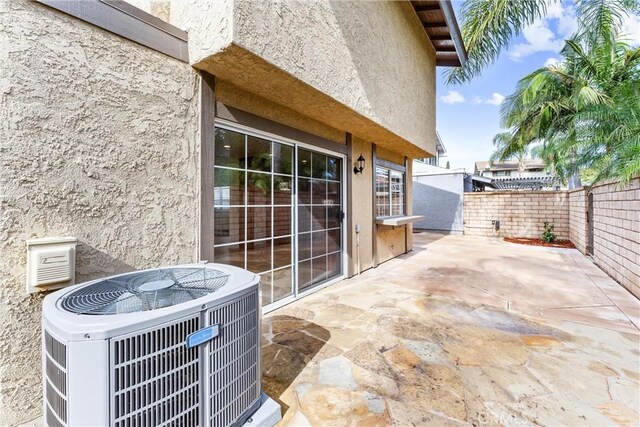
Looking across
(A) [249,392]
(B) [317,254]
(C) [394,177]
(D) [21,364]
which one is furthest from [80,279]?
(C) [394,177]

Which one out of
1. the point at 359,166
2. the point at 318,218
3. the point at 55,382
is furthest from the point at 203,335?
the point at 359,166

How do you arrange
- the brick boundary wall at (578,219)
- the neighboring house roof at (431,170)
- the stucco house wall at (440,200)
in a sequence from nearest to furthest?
the brick boundary wall at (578,219), the stucco house wall at (440,200), the neighboring house roof at (431,170)

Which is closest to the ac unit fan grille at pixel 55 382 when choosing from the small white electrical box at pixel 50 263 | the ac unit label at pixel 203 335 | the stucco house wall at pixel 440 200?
the ac unit label at pixel 203 335

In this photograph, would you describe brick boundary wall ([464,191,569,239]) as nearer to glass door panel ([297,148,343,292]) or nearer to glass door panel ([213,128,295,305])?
glass door panel ([297,148,343,292])

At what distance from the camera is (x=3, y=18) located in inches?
76.9

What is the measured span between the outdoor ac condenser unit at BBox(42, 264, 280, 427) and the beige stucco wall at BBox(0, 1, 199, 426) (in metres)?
0.69

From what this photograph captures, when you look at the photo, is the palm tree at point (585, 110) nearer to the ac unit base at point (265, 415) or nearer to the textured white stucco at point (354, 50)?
the textured white stucco at point (354, 50)

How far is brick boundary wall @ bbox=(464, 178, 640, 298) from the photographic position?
4.96m

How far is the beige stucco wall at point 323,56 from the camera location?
2.88m

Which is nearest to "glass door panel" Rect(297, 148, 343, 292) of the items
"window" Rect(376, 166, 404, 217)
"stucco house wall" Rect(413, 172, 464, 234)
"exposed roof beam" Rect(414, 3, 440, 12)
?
"window" Rect(376, 166, 404, 217)

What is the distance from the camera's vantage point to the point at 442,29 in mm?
7520

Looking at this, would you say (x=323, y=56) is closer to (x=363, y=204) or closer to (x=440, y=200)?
(x=363, y=204)

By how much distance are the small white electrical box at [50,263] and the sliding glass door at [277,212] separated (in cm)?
150

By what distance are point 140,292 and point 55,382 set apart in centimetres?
52
